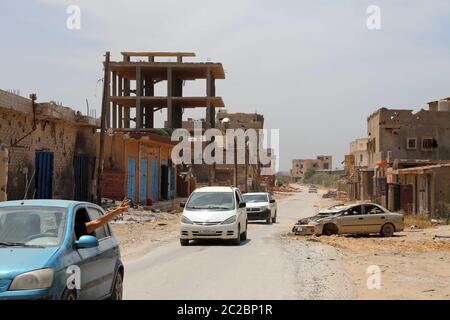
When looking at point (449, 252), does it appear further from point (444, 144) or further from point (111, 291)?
point (444, 144)

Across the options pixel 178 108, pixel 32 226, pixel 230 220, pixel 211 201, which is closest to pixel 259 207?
pixel 211 201

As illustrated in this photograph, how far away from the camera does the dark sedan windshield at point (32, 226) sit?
7449 millimetres

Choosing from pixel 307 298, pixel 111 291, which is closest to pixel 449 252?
pixel 307 298

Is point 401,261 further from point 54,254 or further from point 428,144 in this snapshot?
point 428,144

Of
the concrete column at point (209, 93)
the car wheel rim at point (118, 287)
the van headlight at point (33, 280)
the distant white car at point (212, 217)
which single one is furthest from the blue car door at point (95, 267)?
the concrete column at point (209, 93)

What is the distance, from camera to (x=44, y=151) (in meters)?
26.8

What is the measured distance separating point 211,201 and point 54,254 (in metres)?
14.1

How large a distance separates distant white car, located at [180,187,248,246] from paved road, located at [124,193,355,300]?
42 cm

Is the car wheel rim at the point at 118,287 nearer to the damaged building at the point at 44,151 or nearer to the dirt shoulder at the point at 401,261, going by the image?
the dirt shoulder at the point at 401,261

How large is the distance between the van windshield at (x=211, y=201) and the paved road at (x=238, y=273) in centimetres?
120

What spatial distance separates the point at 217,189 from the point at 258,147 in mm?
89785

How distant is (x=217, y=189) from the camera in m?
21.4

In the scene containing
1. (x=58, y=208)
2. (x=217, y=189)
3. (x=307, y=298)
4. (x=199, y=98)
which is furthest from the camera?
(x=199, y=98)

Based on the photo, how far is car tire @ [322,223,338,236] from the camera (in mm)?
24797
